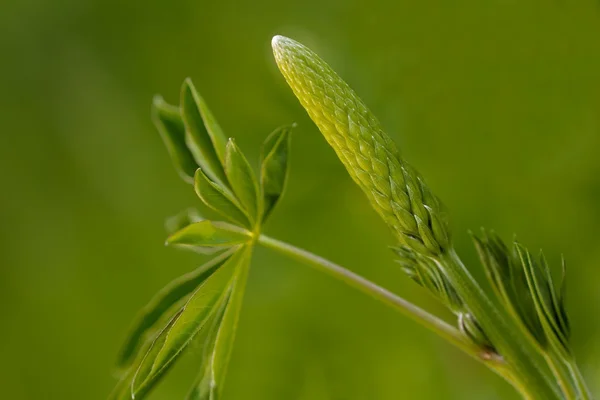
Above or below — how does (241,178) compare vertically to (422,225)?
above

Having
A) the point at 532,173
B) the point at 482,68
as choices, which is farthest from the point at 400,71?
the point at 532,173

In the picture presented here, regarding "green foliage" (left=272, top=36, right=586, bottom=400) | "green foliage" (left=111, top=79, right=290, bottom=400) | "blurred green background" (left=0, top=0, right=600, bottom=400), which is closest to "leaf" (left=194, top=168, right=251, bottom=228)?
"green foliage" (left=111, top=79, right=290, bottom=400)

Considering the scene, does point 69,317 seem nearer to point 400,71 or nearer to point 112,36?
point 112,36

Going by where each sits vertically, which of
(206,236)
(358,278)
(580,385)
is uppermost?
(206,236)

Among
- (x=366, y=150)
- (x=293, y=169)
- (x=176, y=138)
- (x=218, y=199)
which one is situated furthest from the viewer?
(x=293, y=169)

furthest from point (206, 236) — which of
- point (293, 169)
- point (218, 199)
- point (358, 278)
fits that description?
point (293, 169)

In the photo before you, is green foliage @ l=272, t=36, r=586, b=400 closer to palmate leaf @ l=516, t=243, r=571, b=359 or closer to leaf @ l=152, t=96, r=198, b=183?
palmate leaf @ l=516, t=243, r=571, b=359

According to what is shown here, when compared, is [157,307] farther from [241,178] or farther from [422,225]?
[422,225]

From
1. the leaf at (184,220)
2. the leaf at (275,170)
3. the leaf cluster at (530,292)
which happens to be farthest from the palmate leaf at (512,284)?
the leaf at (184,220)
